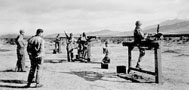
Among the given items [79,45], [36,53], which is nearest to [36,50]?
[36,53]

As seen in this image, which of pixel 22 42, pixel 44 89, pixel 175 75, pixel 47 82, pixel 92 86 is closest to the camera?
pixel 44 89

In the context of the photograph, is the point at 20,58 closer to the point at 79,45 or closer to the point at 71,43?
the point at 71,43

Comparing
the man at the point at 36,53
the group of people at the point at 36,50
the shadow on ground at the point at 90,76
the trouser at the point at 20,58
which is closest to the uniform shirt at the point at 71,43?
the group of people at the point at 36,50

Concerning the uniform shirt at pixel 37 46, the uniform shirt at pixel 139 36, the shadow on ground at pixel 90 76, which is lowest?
the shadow on ground at pixel 90 76

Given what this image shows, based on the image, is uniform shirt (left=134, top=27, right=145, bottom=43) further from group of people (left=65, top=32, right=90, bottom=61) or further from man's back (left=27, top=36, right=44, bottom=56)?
group of people (left=65, top=32, right=90, bottom=61)

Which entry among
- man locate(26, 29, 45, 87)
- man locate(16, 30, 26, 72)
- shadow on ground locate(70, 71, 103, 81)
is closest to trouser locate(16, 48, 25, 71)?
man locate(16, 30, 26, 72)

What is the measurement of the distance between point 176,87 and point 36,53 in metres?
5.18

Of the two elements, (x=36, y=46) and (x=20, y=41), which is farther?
(x=20, y=41)

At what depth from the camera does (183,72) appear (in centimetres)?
1213

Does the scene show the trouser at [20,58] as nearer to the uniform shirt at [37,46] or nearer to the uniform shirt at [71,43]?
the uniform shirt at [37,46]

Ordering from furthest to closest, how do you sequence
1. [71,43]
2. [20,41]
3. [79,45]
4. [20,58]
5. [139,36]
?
[79,45], [71,43], [20,58], [20,41], [139,36]

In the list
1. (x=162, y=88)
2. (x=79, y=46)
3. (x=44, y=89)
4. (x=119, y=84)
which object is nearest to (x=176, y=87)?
(x=162, y=88)

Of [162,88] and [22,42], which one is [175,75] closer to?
[162,88]

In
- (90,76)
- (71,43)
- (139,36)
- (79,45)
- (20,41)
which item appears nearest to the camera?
(139,36)
